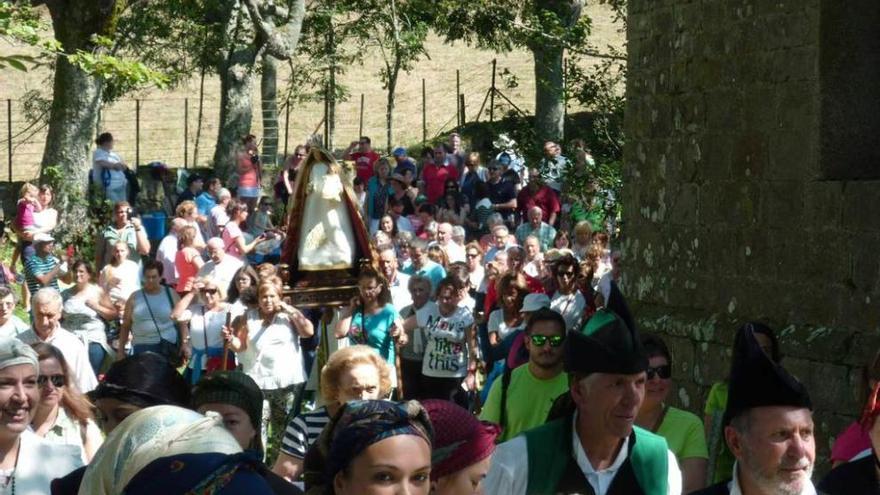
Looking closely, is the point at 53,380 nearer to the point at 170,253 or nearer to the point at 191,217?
the point at 170,253

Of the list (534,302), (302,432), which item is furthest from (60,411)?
(534,302)

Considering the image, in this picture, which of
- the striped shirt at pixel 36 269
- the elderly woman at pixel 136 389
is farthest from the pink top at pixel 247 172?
the elderly woman at pixel 136 389

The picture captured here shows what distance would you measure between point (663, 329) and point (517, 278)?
2697 mm

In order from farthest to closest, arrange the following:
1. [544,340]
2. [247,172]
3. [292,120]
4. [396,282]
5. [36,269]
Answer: [292,120] → [247,172] → [36,269] → [396,282] → [544,340]

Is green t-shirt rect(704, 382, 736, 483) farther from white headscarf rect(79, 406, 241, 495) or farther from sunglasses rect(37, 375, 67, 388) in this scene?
sunglasses rect(37, 375, 67, 388)

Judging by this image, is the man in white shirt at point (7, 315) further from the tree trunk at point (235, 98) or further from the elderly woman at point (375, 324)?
the tree trunk at point (235, 98)

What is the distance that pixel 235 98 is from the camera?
85.7 feet

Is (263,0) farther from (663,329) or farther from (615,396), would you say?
(615,396)

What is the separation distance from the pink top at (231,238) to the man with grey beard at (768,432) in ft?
45.0

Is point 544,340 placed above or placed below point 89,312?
above

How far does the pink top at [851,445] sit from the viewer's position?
258 inches

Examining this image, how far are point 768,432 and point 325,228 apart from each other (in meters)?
6.32

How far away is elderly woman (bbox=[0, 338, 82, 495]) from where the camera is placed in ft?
19.8

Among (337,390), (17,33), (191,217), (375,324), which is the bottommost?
(375,324)
